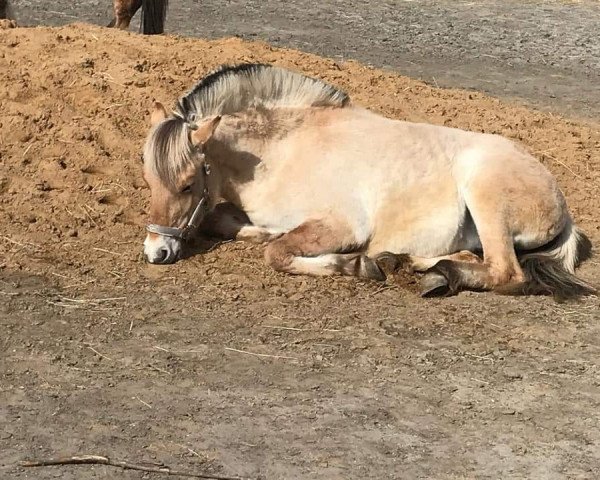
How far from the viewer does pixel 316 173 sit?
6.03 metres

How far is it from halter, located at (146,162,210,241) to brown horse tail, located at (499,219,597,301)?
191cm

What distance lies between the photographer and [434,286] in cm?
561

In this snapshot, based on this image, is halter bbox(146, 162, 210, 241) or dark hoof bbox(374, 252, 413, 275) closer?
halter bbox(146, 162, 210, 241)

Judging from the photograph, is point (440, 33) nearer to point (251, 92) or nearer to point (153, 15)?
point (153, 15)

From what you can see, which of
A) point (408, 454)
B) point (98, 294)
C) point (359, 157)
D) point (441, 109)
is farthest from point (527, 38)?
point (408, 454)

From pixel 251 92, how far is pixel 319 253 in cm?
118

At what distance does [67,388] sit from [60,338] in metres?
0.57

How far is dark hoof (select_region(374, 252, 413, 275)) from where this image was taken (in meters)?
5.86

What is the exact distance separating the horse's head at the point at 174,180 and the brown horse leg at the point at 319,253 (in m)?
0.56

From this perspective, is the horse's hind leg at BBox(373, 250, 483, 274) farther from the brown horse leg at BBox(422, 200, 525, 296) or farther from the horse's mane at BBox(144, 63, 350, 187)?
the horse's mane at BBox(144, 63, 350, 187)

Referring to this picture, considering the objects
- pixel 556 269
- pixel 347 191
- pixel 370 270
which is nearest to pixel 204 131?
pixel 347 191

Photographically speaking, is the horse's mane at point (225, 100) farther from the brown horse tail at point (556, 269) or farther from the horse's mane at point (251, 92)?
the brown horse tail at point (556, 269)

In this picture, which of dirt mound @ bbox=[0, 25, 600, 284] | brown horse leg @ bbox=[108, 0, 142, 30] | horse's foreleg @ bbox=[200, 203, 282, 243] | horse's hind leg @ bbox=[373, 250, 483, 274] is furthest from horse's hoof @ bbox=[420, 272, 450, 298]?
brown horse leg @ bbox=[108, 0, 142, 30]

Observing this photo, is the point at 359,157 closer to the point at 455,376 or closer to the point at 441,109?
the point at 455,376
